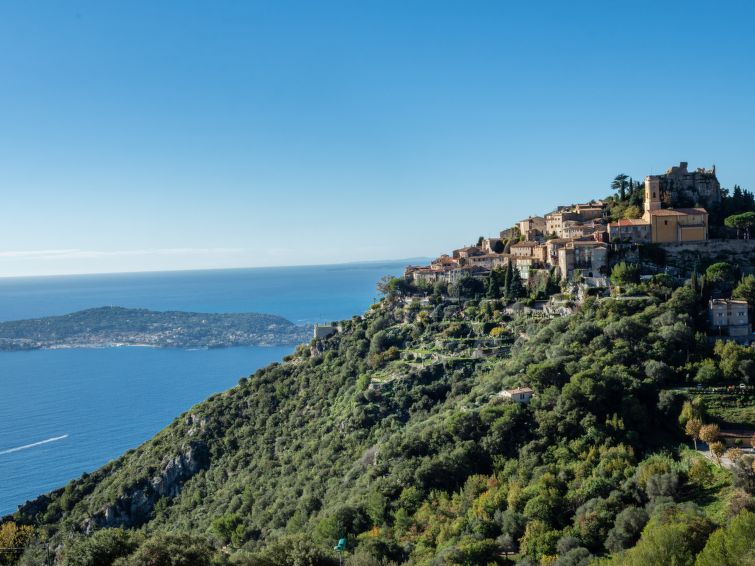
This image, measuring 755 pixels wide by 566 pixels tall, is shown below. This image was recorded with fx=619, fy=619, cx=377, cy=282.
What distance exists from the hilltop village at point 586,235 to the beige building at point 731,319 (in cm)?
790

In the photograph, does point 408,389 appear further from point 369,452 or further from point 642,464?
point 642,464

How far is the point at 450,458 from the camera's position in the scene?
27859 mm

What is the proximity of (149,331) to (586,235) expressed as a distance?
4667 inches

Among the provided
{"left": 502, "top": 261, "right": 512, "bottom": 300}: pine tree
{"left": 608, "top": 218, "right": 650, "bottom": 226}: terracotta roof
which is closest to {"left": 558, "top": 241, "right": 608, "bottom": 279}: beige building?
{"left": 608, "top": 218, "right": 650, "bottom": 226}: terracotta roof

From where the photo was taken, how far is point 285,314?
17062cm

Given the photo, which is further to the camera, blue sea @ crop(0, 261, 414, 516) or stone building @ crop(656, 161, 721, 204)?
blue sea @ crop(0, 261, 414, 516)

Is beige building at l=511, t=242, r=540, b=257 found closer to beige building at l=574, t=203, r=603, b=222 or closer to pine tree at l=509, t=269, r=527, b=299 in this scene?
pine tree at l=509, t=269, r=527, b=299

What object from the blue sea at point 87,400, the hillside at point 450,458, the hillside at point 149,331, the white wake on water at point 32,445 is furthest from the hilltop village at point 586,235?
the hillside at point 149,331

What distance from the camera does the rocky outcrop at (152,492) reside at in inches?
1548

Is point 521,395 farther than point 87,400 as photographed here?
No

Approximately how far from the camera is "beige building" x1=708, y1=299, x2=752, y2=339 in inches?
1331

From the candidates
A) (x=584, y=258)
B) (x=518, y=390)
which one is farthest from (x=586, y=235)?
(x=518, y=390)

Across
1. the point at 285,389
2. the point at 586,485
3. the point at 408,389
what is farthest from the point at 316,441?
the point at 586,485

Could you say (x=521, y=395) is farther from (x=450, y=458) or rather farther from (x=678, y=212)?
(x=678, y=212)
